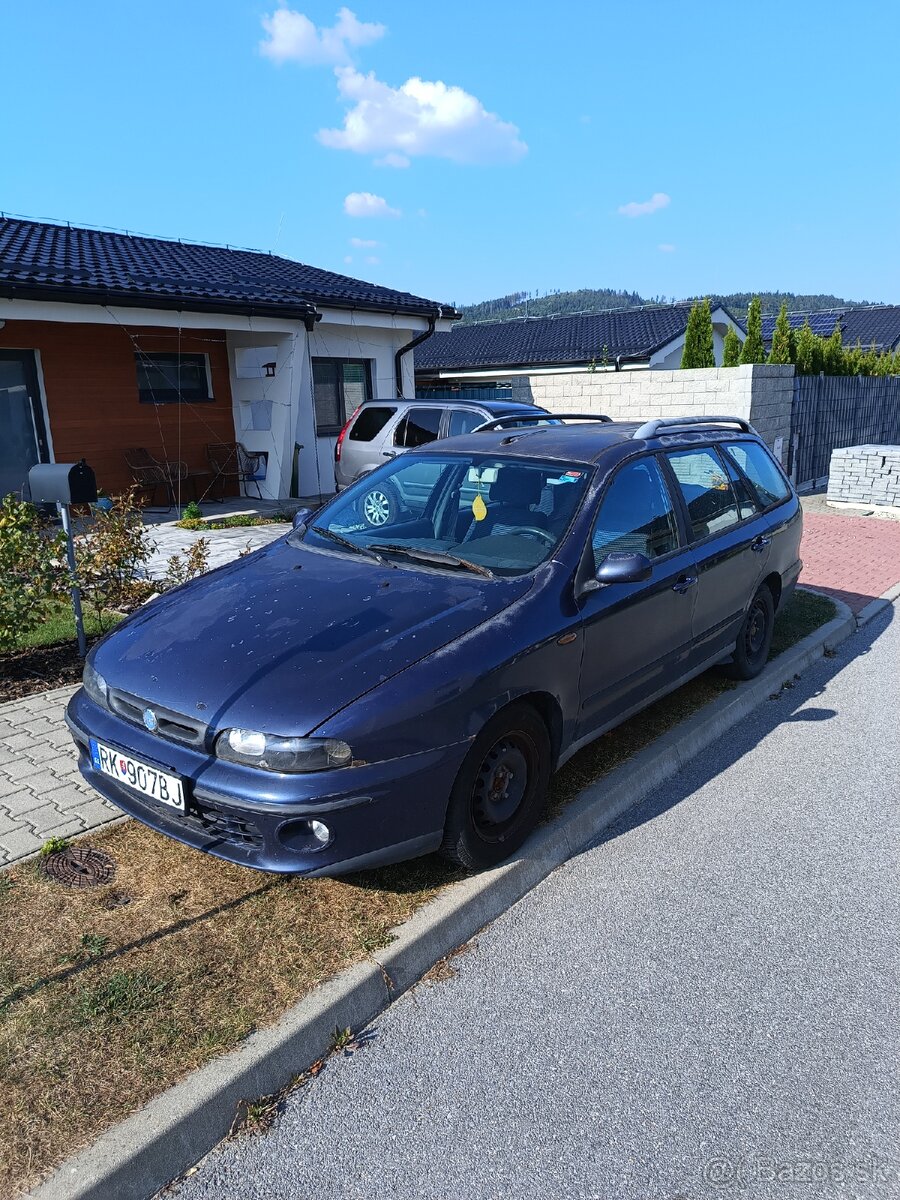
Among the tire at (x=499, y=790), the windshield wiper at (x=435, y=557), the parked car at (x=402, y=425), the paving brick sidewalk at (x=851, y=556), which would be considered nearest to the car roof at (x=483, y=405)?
the parked car at (x=402, y=425)

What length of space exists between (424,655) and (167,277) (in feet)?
37.4

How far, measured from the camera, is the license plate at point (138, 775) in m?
2.98

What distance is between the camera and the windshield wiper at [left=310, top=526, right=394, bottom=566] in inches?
158

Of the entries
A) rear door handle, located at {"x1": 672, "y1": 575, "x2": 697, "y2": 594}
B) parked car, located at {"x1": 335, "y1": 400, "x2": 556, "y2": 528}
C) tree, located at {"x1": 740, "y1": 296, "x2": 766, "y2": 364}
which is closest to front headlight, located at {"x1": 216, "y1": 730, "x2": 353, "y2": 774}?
rear door handle, located at {"x1": 672, "y1": 575, "x2": 697, "y2": 594}

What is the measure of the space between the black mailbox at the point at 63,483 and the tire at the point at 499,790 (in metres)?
3.44

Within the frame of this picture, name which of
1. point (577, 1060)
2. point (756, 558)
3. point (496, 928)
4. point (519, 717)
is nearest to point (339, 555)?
point (519, 717)

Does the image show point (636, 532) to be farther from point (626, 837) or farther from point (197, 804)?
point (197, 804)

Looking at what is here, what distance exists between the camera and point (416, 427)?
11.0 metres

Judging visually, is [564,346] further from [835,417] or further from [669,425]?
[669,425]

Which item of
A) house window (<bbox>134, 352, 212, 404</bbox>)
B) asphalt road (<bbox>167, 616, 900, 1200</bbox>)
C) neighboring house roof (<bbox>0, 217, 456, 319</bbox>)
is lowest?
asphalt road (<bbox>167, 616, 900, 1200</bbox>)

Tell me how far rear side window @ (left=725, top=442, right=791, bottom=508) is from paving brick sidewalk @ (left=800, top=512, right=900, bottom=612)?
2.15 meters

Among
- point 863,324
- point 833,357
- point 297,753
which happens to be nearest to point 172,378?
point 297,753

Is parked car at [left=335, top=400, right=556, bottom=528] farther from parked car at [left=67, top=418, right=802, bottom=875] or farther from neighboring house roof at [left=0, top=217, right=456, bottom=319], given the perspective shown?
parked car at [left=67, top=418, right=802, bottom=875]

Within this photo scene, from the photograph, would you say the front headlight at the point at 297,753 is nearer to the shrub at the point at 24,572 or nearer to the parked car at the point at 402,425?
the shrub at the point at 24,572
